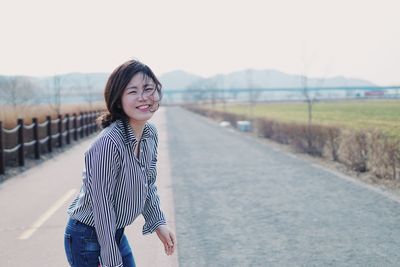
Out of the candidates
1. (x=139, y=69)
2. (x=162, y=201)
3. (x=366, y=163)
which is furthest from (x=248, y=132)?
(x=139, y=69)

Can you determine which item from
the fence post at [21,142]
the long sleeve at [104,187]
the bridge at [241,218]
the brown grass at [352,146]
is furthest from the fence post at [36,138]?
the long sleeve at [104,187]

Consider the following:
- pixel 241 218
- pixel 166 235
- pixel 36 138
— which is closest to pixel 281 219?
pixel 241 218

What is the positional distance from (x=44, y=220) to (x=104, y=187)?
470 centimetres

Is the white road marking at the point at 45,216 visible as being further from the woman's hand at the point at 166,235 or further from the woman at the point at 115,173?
the woman at the point at 115,173

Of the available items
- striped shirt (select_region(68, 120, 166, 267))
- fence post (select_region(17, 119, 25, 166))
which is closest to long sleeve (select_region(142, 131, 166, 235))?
striped shirt (select_region(68, 120, 166, 267))

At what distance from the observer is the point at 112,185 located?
189cm

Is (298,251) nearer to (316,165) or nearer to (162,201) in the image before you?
(162,201)

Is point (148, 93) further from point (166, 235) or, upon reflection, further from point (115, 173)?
point (166, 235)

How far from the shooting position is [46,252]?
4.79m

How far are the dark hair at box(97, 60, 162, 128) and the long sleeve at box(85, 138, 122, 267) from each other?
0.18 m

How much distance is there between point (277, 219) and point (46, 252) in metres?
2.94

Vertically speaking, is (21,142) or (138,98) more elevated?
(138,98)

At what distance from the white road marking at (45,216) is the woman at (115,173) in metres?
3.76

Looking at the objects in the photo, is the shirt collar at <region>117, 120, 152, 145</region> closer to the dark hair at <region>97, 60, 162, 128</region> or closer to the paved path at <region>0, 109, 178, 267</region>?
the dark hair at <region>97, 60, 162, 128</region>
